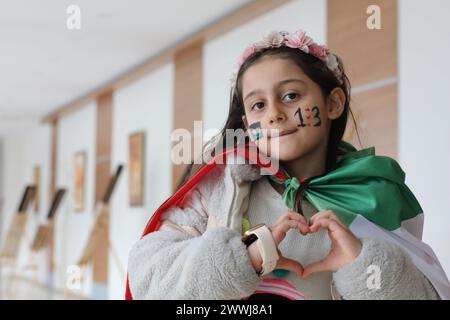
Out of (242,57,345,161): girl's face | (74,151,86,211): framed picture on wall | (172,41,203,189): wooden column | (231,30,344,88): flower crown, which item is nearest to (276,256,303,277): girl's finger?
(242,57,345,161): girl's face

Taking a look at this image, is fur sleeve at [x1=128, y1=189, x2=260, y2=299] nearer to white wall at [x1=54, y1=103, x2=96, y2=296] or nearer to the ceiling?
the ceiling

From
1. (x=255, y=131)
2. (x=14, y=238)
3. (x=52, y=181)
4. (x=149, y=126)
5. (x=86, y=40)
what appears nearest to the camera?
(x=255, y=131)

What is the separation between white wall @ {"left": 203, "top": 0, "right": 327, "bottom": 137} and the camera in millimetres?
1762

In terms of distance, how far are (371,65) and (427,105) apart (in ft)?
0.85

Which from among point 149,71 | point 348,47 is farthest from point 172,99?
point 348,47

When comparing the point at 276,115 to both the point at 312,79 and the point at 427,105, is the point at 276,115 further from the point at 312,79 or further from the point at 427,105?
the point at 427,105

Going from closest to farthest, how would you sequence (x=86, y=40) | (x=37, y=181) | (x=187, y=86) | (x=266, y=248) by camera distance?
(x=266, y=248) < (x=86, y=40) < (x=187, y=86) < (x=37, y=181)

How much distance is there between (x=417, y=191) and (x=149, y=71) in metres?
1.32

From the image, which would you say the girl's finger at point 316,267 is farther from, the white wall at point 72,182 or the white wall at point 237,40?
the white wall at point 72,182

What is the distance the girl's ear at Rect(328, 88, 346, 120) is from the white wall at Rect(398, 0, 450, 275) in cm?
93

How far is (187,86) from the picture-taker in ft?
8.85

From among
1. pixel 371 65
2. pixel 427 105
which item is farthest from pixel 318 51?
pixel 371 65

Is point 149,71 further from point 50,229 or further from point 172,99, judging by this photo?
point 50,229

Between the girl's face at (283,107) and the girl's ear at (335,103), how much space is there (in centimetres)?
3
